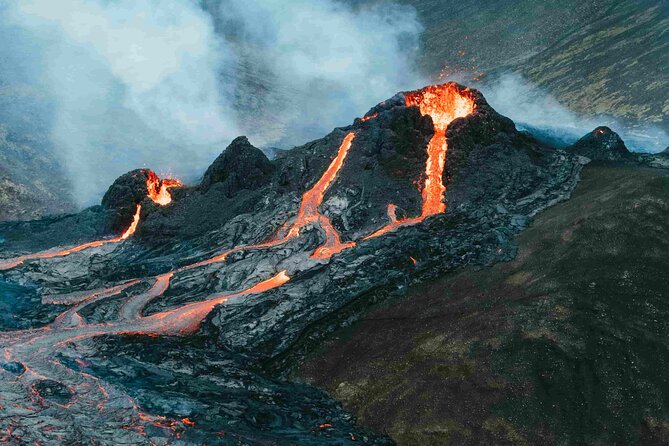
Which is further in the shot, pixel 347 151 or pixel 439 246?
pixel 347 151

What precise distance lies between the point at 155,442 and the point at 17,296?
159 ft

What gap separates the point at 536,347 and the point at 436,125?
217 ft

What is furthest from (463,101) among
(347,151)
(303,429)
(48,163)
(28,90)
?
(28,90)

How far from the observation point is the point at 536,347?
53.7 m

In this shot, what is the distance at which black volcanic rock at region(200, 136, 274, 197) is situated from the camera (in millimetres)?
102438

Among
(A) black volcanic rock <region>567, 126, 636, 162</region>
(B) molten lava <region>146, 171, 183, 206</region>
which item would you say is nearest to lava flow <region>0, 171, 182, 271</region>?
(B) molten lava <region>146, 171, 183, 206</region>

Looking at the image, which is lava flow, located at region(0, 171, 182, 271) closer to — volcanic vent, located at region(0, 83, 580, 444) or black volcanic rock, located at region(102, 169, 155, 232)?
volcanic vent, located at region(0, 83, 580, 444)

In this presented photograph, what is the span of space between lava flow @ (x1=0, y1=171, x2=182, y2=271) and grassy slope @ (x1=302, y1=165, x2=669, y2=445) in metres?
53.6

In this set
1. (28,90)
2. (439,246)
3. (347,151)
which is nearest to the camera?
(439,246)

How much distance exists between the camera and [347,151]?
104 m

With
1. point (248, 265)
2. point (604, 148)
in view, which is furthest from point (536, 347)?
point (604, 148)

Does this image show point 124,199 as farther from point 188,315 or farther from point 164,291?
point 188,315

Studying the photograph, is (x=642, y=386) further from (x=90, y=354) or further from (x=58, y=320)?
(x=58, y=320)

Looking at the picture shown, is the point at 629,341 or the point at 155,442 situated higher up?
the point at 629,341
